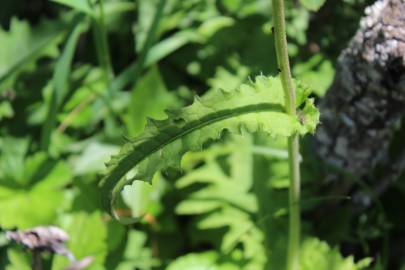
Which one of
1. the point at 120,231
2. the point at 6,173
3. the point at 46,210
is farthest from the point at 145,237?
the point at 6,173

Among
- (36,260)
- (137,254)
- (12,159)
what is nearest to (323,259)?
(137,254)

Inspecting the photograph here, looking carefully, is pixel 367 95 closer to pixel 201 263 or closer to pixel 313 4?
pixel 313 4

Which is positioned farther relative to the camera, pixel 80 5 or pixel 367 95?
pixel 80 5

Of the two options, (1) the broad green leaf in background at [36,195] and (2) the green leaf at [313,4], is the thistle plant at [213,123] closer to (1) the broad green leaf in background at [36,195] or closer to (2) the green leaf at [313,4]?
(2) the green leaf at [313,4]

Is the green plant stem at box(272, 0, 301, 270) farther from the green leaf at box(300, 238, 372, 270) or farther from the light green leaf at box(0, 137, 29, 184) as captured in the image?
the light green leaf at box(0, 137, 29, 184)

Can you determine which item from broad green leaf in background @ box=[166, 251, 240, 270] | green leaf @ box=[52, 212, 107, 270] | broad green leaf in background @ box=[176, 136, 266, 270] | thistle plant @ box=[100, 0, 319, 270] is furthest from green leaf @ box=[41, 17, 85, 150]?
thistle plant @ box=[100, 0, 319, 270]

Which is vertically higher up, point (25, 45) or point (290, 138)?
point (25, 45)
